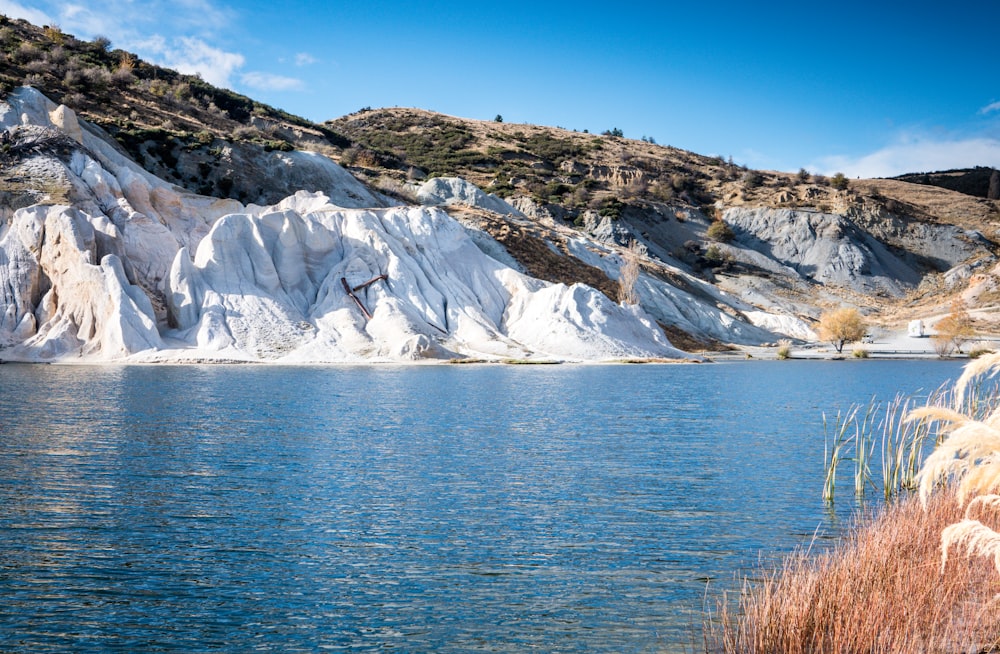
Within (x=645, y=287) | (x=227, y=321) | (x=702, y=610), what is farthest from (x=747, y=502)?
(x=645, y=287)

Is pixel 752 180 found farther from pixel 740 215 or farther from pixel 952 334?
pixel 952 334

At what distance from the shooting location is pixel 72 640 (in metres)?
9.57

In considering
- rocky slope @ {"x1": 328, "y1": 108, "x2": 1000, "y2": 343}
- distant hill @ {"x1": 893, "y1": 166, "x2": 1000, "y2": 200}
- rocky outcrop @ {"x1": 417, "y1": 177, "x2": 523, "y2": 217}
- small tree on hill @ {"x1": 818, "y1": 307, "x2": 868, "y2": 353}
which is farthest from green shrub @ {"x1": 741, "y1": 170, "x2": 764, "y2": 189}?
small tree on hill @ {"x1": 818, "y1": 307, "x2": 868, "y2": 353}

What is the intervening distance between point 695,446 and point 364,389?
18.3m

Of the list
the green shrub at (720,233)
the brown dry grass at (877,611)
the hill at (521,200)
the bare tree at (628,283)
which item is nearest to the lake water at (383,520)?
the brown dry grass at (877,611)

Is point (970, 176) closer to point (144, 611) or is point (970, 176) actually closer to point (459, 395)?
point (459, 395)

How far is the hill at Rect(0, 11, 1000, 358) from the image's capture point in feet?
202

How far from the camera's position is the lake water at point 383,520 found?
A: 33.5 ft

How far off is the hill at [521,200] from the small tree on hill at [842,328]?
19.7ft

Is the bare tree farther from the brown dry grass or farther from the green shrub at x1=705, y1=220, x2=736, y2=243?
Answer: the brown dry grass

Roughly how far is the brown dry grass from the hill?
47.7 metres

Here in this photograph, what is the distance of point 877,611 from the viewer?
8164 millimetres

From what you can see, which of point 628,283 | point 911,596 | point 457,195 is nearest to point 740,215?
point 457,195

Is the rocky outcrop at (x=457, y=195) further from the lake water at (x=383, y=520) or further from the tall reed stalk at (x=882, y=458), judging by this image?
the tall reed stalk at (x=882, y=458)
